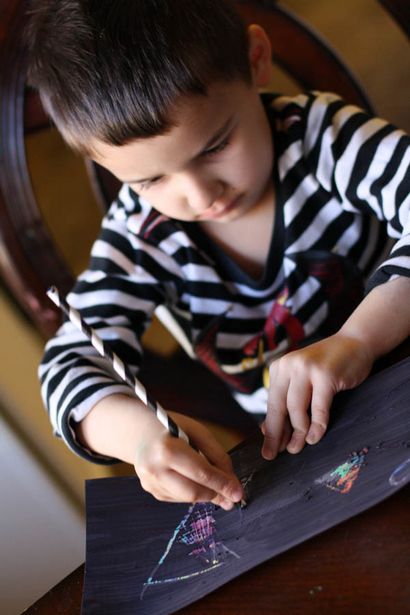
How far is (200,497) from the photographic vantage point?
493 millimetres

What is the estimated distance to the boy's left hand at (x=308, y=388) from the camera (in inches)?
19.2

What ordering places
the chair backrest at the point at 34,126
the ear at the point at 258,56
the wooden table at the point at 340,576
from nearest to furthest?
the wooden table at the point at 340,576 → the ear at the point at 258,56 → the chair backrest at the point at 34,126

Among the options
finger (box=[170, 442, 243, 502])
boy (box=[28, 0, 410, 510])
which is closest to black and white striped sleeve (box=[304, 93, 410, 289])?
boy (box=[28, 0, 410, 510])

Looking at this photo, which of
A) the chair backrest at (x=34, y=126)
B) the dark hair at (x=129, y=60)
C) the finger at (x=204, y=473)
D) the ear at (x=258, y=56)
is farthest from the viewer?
the chair backrest at (x=34, y=126)

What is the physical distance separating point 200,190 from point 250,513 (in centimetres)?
31

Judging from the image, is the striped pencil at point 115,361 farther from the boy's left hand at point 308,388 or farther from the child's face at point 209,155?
the child's face at point 209,155

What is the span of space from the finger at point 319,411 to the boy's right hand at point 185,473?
0.06 metres

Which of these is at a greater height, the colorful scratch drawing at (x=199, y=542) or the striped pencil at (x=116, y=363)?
the striped pencil at (x=116, y=363)

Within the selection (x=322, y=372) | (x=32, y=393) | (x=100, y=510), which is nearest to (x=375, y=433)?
(x=322, y=372)

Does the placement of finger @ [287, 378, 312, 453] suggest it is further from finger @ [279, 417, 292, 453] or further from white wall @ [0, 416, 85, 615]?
white wall @ [0, 416, 85, 615]

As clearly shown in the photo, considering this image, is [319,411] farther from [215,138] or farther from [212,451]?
[215,138]

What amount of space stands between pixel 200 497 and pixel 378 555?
0.49 ft

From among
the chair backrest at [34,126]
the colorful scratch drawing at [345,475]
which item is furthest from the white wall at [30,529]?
the colorful scratch drawing at [345,475]

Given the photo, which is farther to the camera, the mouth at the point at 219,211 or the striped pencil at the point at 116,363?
the mouth at the point at 219,211
